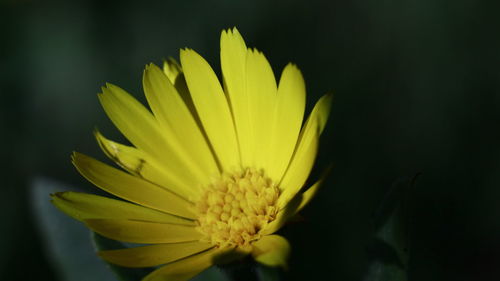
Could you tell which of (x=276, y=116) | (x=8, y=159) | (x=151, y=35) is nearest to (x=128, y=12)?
(x=151, y=35)

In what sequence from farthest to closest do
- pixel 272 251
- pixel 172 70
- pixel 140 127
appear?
pixel 172 70
pixel 140 127
pixel 272 251

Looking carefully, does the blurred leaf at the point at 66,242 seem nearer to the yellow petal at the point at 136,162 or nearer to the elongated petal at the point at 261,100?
the yellow petal at the point at 136,162

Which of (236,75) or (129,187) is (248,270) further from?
(236,75)

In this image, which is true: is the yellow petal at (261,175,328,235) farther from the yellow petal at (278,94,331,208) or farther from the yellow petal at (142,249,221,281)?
the yellow petal at (142,249,221,281)

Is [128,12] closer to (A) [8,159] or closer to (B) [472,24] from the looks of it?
(A) [8,159]

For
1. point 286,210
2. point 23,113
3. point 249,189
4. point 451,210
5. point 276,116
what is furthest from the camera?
point 23,113

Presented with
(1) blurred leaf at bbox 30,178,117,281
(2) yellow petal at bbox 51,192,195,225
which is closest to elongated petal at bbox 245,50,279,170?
(2) yellow petal at bbox 51,192,195,225

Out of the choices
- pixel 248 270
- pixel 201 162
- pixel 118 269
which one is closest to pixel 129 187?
pixel 118 269
